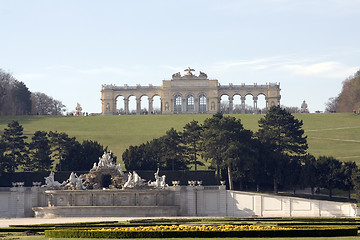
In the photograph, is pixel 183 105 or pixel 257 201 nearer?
pixel 257 201

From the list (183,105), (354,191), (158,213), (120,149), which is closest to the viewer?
(158,213)

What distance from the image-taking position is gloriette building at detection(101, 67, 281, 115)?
160 meters

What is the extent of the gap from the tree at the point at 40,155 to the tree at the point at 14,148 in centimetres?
90

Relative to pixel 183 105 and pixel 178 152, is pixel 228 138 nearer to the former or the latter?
pixel 178 152

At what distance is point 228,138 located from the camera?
9250 centimetres

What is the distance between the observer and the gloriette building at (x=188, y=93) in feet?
526

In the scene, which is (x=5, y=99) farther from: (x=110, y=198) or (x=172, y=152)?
(x=110, y=198)

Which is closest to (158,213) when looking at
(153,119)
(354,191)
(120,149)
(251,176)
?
(251,176)

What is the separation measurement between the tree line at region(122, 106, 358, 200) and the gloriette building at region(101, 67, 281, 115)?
60.7 m

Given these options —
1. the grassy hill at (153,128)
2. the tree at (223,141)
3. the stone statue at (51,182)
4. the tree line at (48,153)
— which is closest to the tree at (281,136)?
the tree at (223,141)

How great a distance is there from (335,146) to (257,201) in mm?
30585

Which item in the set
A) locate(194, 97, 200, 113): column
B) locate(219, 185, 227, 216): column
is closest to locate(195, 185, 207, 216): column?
locate(219, 185, 227, 216): column

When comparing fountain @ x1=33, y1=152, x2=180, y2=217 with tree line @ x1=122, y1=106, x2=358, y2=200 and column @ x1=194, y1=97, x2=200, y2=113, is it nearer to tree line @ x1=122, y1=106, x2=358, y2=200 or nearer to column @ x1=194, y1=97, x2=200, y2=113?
tree line @ x1=122, y1=106, x2=358, y2=200

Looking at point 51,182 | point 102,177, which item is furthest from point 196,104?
point 51,182
